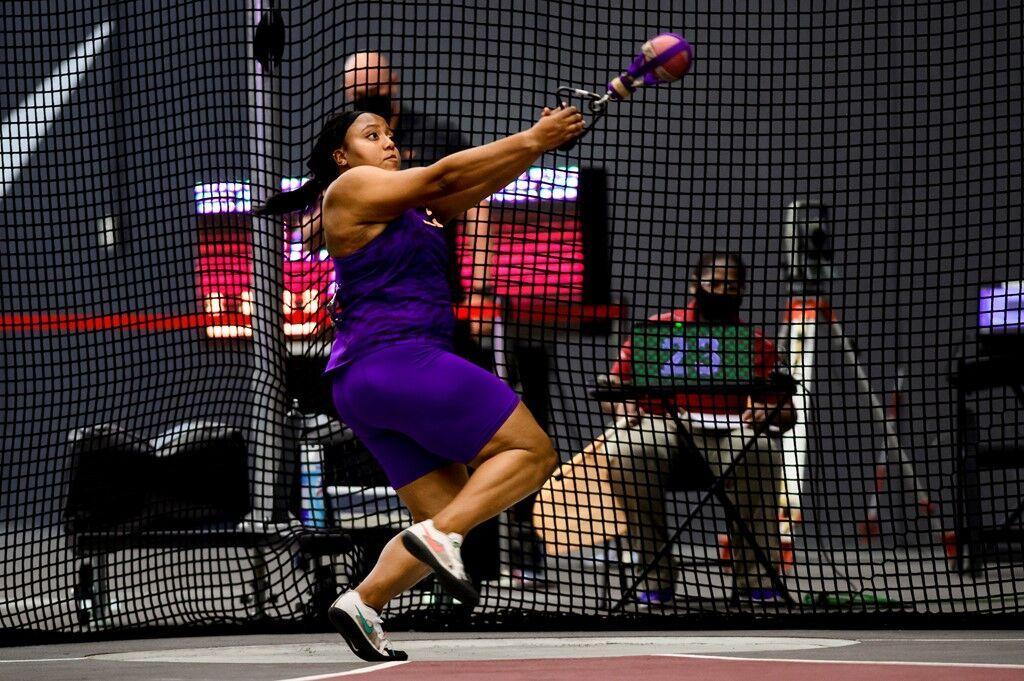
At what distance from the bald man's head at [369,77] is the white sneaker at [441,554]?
2.56 metres

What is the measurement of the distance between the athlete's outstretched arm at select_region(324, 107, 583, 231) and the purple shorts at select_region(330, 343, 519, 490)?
0.40 metres

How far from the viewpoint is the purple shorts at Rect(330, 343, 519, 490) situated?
3.82 metres

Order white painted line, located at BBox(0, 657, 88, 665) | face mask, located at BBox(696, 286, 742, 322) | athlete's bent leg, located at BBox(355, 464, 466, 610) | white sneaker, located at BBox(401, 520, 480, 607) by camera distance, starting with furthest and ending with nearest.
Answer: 1. face mask, located at BBox(696, 286, 742, 322)
2. white painted line, located at BBox(0, 657, 88, 665)
3. athlete's bent leg, located at BBox(355, 464, 466, 610)
4. white sneaker, located at BBox(401, 520, 480, 607)

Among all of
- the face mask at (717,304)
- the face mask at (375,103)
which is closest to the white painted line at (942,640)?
the face mask at (717,304)

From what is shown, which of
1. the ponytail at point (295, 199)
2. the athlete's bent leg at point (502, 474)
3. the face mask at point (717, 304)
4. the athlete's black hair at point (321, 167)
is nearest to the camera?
the athlete's bent leg at point (502, 474)

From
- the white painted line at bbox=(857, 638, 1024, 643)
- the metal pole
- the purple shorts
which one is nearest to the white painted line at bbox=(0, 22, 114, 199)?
the metal pole

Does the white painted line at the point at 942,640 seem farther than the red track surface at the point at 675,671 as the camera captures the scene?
Yes

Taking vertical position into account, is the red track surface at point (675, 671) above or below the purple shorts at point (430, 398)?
below

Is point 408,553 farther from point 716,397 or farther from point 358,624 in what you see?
point 716,397

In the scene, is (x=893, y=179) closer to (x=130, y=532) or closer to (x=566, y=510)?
(x=566, y=510)

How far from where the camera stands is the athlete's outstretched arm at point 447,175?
383 cm

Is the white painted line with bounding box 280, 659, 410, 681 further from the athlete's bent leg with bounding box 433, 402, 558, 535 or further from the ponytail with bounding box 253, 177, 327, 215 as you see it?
the ponytail with bounding box 253, 177, 327, 215

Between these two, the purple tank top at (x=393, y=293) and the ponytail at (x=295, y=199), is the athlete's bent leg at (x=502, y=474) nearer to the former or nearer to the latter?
the purple tank top at (x=393, y=293)

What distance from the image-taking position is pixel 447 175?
12.6 feet
